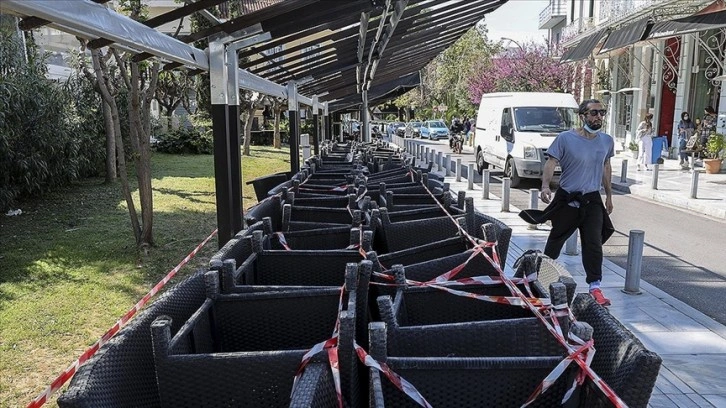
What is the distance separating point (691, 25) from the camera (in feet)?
45.9

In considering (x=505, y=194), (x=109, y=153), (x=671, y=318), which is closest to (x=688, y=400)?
(x=671, y=318)

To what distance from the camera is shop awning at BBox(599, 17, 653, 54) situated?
53.6ft

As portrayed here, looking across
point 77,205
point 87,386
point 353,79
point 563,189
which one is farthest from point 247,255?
point 353,79

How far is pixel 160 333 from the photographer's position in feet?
6.81

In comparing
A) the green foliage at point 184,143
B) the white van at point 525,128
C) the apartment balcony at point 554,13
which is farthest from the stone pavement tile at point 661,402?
the apartment balcony at point 554,13

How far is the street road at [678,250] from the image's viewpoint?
20.6 feet

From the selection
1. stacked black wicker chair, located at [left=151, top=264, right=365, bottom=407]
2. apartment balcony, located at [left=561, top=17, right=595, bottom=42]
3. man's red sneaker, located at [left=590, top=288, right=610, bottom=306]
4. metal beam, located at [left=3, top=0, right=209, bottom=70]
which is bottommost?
man's red sneaker, located at [left=590, top=288, right=610, bottom=306]

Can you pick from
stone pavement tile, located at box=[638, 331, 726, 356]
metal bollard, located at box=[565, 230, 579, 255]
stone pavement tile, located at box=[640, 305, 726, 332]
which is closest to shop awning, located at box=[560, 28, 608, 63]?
A: metal bollard, located at box=[565, 230, 579, 255]

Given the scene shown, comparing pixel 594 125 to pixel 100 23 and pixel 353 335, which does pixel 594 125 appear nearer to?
pixel 353 335

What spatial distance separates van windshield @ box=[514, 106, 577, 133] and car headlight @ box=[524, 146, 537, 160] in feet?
4.08

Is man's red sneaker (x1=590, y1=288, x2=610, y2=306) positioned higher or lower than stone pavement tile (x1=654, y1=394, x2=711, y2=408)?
higher

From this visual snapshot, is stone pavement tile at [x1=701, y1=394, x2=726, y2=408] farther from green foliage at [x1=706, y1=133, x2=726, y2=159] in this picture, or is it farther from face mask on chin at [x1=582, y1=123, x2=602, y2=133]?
green foliage at [x1=706, y1=133, x2=726, y2=159]

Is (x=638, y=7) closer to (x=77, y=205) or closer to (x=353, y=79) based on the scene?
(x=353, y=79)

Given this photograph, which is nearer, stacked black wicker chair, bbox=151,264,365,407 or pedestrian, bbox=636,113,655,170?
stacked black wicker chair, bbox=151,264,365,407
